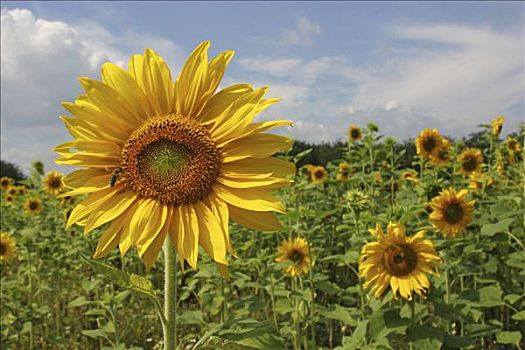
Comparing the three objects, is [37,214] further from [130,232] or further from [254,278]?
[130,232]

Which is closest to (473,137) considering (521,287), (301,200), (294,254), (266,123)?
(301,200)

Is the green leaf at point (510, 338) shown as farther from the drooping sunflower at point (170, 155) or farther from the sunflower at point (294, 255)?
the drooping sunflower at point (170, 155)

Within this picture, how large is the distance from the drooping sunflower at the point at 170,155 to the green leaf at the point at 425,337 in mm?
1674

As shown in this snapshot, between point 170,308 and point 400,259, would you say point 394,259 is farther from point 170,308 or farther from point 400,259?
point 170,308

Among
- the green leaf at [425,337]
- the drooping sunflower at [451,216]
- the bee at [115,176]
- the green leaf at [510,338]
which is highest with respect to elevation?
the drooping sunflower at [451,216]

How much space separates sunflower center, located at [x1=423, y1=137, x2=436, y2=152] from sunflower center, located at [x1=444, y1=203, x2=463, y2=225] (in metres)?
2.62

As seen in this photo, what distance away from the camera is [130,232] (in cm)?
169

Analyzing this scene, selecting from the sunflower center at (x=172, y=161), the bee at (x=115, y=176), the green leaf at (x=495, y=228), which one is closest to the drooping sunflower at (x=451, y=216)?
the green leaf at (x=495, y=228)

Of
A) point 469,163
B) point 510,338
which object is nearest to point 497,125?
point 469,163

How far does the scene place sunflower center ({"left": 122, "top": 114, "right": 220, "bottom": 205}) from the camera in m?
1.71

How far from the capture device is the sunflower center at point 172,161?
5.62 feet

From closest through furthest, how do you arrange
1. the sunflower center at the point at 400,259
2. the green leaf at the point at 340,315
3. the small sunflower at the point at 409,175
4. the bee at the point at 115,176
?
1. the bee at the point at 115,176
2. the green leaf at the point at 340,315
3. the sunflower center at the point at 400,259
4. the small sunflower at the point at 409,175

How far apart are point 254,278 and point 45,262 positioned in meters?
2.49

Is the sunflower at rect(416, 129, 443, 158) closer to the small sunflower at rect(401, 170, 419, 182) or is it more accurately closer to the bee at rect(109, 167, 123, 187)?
the small sunflower at rect(401, 170, 419, 182)
